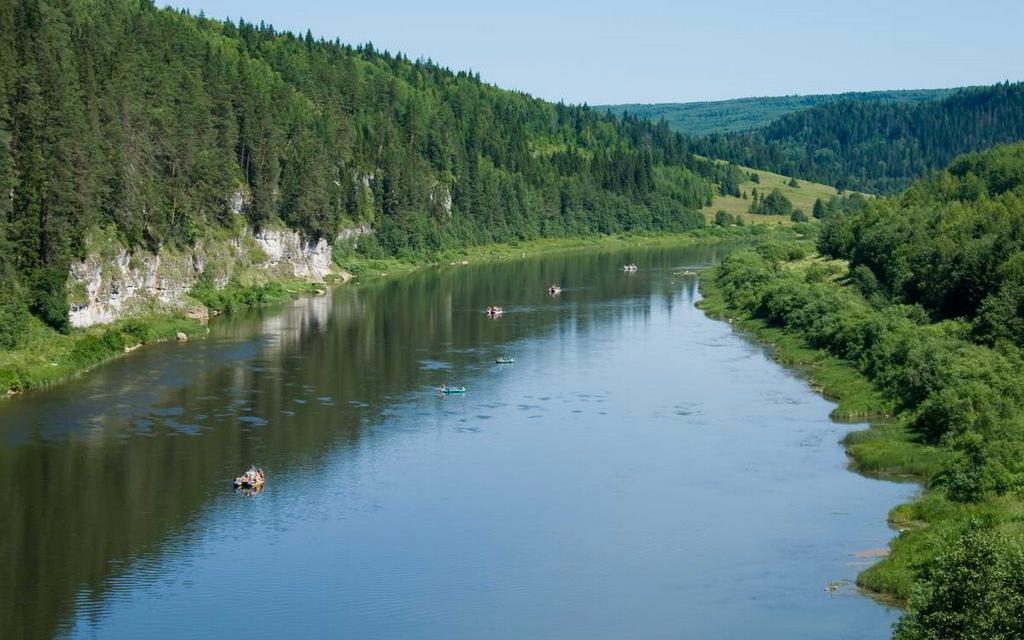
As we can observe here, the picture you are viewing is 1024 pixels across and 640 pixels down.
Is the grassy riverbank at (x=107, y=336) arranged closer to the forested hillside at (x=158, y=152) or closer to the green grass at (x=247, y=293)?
the green grass at (x=247, y=293)

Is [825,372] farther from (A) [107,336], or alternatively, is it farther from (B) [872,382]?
(A) [107,336]

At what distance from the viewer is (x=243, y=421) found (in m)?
72.2

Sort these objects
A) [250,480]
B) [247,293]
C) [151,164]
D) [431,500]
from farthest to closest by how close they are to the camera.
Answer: [247,293]
[151,164]
[250,480]
[431,500]

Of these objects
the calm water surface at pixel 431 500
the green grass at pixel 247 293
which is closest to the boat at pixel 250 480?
the calm water surface at pixel 431 500

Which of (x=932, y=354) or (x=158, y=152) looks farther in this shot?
(x=158, y=152)

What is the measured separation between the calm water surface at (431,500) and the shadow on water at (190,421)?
0.69 ft

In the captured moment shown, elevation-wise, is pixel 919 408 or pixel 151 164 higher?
Result: pixel 151 164

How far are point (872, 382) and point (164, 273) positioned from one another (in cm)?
5806

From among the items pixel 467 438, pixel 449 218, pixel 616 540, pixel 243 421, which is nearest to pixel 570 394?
pixel 467 438

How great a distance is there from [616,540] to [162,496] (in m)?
19.7

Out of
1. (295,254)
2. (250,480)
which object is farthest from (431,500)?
(295,254)

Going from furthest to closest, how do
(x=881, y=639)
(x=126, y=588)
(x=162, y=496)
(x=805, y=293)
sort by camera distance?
(x=805, y=293) → (x=162, y=496) → (x=126, y=588) → (x=881, y=639)

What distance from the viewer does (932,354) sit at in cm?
7362

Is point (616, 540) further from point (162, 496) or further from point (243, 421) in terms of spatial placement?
A: point (243, 421)
